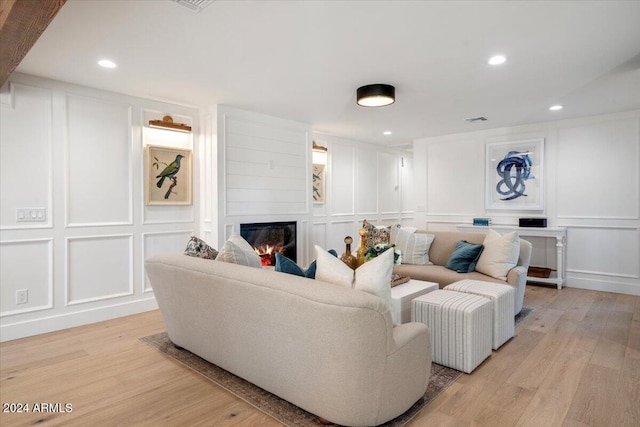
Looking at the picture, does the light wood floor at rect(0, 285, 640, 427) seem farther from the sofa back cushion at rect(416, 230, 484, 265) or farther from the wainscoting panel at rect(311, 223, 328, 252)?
the wainscoting panel at rect(311, 223, 328, 252)

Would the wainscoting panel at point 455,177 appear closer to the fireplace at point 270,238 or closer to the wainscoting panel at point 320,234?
the wainscoting panel at point 320,234

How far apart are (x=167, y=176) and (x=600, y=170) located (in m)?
5.68

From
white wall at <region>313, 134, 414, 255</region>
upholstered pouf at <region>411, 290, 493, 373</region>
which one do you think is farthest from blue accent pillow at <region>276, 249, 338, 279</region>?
white wall at <region>313, 134, 414, 255</region>

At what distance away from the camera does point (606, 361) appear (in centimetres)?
271

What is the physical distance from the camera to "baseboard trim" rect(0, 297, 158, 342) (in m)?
3.27

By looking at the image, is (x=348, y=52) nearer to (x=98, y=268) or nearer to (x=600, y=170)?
(x=98, y=268)

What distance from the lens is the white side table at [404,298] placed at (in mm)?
2812

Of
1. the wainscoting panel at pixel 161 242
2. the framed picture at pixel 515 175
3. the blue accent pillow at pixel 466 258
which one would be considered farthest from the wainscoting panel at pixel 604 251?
the wainscoting panel at pixel 161 242

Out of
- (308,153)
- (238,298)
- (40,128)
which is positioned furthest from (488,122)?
(40,128)

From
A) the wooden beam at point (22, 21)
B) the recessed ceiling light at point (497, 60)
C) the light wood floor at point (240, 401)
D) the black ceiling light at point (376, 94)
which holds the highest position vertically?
the recessed ceiling light at point (497, 60)

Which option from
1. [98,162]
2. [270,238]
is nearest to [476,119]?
[270,238]

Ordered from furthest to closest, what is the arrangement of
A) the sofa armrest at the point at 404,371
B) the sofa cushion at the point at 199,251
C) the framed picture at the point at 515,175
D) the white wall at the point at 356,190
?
1. the white wall at the point at 356,190
2. the framed picture at the point at 515,175
3. the sofa cushion at the point at 199,251
4. the sofa armrest at the point at 404,371

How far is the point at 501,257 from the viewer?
12.0 ft

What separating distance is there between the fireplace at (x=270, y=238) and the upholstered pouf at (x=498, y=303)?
8.37 feet
